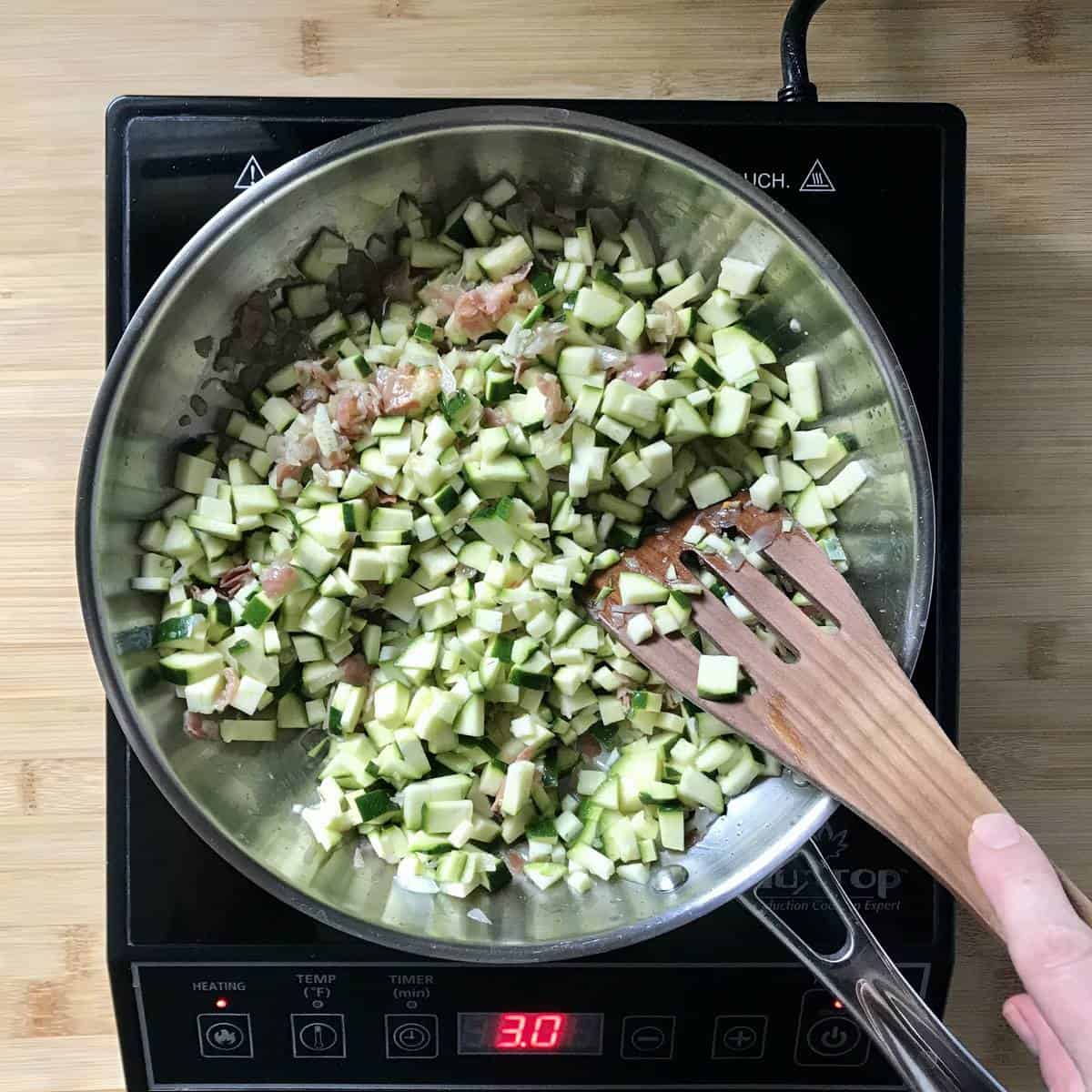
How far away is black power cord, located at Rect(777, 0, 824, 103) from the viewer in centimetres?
112

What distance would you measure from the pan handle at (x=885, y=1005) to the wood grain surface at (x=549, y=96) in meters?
0.39

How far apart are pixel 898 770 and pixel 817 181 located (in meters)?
0.61

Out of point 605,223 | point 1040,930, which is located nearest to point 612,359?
point 605,223

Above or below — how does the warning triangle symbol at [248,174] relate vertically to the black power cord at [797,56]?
below

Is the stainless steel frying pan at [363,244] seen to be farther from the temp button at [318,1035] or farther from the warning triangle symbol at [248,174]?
the temp button at [318,1035]

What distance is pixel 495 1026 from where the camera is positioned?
1.13 meters

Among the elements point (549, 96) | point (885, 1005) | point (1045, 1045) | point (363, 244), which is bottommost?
point (1045, 1045)

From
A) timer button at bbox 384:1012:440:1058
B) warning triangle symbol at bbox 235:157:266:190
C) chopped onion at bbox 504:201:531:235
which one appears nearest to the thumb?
timer button at bbox 384:1012:440:1058

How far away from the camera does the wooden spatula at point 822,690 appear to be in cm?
86

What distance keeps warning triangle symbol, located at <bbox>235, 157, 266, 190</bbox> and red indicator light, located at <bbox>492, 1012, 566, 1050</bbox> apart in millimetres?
898

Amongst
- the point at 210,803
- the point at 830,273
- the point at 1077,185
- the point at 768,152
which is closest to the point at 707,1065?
the point at 210,803

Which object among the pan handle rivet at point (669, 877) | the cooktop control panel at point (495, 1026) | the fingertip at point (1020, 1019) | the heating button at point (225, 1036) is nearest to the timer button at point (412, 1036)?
the cooktop control panel at point (495, 1026)

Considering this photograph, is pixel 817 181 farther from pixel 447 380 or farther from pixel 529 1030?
pixel 529 1030

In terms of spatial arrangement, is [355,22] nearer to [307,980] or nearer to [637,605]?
[637,605]
